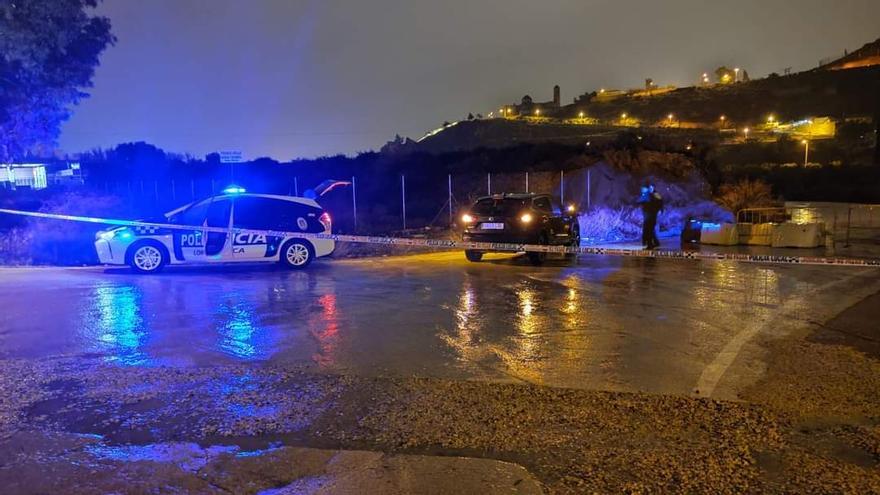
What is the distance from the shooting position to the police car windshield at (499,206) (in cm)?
1426

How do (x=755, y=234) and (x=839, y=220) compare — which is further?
(x=839, y=220)

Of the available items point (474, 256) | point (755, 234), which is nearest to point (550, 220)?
point (474, 256)

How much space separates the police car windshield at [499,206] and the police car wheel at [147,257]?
6892 mm

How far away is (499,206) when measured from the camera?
14422mm

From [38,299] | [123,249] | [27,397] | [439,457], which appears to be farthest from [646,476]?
[123,249]

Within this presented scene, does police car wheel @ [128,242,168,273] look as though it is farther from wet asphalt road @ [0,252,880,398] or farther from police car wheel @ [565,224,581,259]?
police car wheel @ [565,224,581,259]

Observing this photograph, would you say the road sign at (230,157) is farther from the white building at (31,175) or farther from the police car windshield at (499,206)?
the white building at (31,175)

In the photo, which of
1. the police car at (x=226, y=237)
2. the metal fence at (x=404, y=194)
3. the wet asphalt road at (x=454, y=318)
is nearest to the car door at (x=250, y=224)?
the police car at (x=226, y=237)

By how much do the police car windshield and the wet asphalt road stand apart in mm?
Answer: 1530

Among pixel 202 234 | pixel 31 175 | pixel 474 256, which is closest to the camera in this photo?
pixel 202 234

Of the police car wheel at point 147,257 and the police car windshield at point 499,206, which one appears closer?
the police car wheel at point 147,257

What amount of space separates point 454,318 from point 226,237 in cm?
671

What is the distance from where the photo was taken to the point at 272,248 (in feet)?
44.1

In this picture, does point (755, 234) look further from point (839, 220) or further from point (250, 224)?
point (250, 224)
